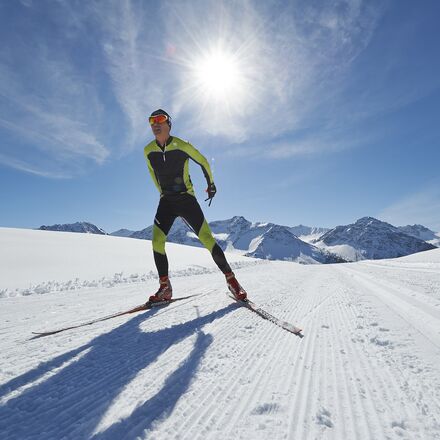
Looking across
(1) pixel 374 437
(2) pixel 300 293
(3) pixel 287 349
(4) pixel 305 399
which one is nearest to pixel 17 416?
(4) pixel 305 399

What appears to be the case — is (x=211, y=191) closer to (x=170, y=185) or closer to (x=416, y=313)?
(x=170, y=185)

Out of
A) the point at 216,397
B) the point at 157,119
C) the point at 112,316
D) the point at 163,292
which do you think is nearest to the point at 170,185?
the point at 157,119

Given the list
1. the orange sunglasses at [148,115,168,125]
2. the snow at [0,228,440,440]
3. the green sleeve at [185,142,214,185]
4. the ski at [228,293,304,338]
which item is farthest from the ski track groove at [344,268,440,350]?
the orange sunglasses at [148,115,168,125]

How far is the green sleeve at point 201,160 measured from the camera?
5027 millimetres

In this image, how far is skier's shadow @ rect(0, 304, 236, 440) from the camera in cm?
130

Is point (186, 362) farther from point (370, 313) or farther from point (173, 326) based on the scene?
point (370, 313)

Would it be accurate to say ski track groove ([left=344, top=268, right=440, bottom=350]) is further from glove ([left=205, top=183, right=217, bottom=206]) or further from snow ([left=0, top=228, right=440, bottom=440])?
glove ([left=205, top=183, right=217, bottom=206])

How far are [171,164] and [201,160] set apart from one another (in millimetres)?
529

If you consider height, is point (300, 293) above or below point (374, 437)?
above

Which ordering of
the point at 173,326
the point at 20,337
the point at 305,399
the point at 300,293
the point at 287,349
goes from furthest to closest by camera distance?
the point at 300,293 < the point at 173,326 < the point at 20,337 < the point at 287,349 < the point at 305,399

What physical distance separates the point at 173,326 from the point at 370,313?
197 centimetres

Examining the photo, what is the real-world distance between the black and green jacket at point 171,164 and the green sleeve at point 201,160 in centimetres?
3

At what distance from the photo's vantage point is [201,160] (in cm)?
516

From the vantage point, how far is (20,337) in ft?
8.48
